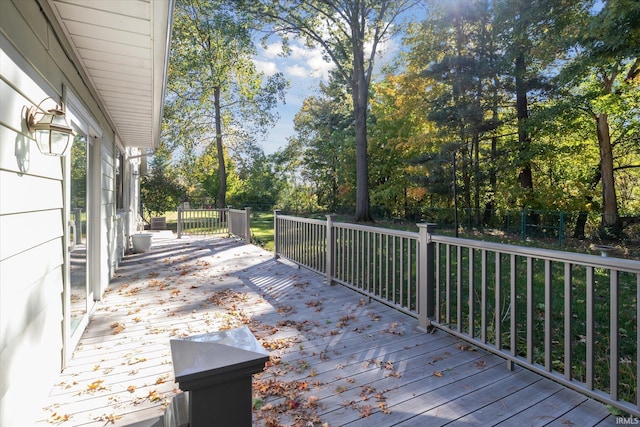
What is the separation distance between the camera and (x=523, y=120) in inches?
428

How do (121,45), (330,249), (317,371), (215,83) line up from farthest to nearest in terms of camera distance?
(215,83) < (330,249) < (121,45) < (317,371)

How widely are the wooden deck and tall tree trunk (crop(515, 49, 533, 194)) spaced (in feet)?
31.8

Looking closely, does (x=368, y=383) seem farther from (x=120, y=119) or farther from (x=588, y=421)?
(x=120, y=119)

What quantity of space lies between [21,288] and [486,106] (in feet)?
42.7

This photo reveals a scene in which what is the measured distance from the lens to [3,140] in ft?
4.99

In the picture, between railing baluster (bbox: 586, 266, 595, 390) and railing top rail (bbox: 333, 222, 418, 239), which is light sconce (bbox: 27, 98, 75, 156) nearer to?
railing top rail (bbox: 333, 222, 418, 239)

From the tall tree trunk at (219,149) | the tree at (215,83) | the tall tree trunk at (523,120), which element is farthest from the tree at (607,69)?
the tall tree trunk at (219,149)

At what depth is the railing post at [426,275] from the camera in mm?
3082

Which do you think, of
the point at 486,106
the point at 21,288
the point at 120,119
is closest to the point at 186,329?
the point at 21,288

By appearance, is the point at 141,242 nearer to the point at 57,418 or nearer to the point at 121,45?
the point at 121,45

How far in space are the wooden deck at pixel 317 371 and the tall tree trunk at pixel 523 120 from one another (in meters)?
9.70

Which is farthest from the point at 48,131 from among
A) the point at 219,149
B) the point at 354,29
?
the point at 219,149

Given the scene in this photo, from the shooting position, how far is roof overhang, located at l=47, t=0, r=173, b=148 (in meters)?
2.19

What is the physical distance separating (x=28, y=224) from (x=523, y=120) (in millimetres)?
12520
